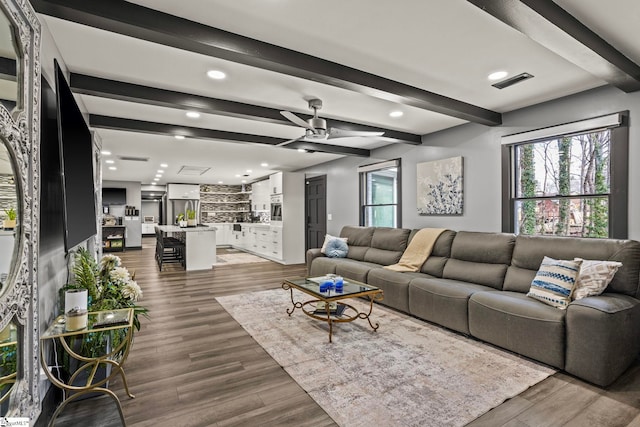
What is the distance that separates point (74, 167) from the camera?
2.19 meters

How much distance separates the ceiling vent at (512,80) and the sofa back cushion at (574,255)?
159cm

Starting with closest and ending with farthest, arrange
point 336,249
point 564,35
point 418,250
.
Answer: point 564,35 → point 418,250 → point 336,249

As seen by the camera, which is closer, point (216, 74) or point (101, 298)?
point (101, 298)

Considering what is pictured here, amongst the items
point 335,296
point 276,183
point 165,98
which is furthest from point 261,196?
point 335,296

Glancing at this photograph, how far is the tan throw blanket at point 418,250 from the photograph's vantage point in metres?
4.43

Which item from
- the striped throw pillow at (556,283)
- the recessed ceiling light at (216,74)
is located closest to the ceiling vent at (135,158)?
the recessed ceiling light at (216,74)

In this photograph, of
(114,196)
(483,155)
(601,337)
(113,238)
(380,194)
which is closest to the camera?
(601,337)

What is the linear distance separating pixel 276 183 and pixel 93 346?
6528mm

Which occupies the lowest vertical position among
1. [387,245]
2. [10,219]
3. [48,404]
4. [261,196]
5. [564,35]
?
[48,404]

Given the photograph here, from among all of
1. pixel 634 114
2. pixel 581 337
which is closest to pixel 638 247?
pixel 581 337

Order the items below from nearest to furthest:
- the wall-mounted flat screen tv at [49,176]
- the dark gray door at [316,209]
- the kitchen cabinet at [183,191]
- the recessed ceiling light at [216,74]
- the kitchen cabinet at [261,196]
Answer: the wall-mounted flat screen tv at [49,176] < the recessed ceiling light at [216,74] < the dark gray door at [316,209] < the kitchen cabinet at [261,196] < the kitchen cabinet at [183,191]

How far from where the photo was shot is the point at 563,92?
3.34 meters

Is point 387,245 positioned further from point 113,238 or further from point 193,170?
point 113,238

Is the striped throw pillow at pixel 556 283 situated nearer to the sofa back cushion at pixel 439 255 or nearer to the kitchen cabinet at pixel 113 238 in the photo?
the sofa back cushion at pixel 439 255
